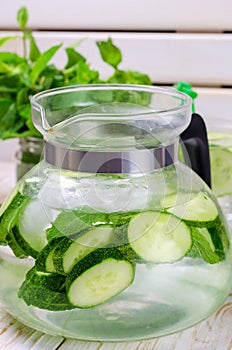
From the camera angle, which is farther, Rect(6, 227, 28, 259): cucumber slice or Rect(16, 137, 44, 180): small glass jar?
Rect(16, 137, 44, 180): small glass jar

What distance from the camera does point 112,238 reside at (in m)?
0.59

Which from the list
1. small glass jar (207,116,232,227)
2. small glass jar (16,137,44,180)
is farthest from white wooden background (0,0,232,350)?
small glass jar (207,116,232,227)

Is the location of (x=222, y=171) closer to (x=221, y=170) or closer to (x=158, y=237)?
(x=221, y=170)

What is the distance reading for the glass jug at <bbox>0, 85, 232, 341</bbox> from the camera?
59 centimetres

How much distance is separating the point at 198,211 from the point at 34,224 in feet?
0.49

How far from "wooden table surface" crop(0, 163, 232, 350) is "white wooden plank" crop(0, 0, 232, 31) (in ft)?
2.50

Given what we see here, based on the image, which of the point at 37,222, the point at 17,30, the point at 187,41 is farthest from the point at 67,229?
the point at 17,30

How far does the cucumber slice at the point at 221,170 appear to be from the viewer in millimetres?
905

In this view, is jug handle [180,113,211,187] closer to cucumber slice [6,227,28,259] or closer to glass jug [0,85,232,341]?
glass jug [0,85,232,341]

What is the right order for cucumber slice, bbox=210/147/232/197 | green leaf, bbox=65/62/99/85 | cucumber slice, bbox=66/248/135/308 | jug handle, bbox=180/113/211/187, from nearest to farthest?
cucumber slice, bbox=66/248/135/308 < jug handle, bbox=180/113/211/187 < cucumber slice, bbox=210/147/232/197 < green leaf, bbox=65/62/99/85

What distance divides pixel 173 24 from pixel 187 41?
0.14 feet

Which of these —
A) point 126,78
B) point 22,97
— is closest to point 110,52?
point 126,78

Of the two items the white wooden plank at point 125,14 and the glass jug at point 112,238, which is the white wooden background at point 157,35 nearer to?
the white wooden plank at point 125,14

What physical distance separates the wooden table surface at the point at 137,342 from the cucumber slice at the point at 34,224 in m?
0.09
